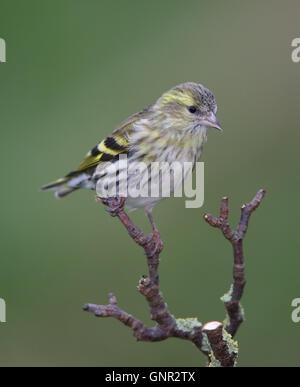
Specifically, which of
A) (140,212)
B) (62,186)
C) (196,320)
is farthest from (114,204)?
(140,212)

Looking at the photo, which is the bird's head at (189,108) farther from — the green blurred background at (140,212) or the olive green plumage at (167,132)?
the green blurred background at (140,212)

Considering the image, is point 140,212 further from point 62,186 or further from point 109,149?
point 109,149

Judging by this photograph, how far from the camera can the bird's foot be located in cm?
296

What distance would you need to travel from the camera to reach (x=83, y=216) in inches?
214

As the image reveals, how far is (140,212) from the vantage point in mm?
5367

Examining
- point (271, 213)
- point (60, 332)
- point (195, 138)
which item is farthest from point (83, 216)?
point (195, 138)

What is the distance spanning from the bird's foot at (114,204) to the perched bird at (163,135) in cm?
69

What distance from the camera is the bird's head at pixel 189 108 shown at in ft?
12.5

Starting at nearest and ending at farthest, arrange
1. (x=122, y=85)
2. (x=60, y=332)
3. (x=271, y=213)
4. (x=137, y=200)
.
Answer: (x=137, y=200), (x=60, y=332), (x=271, y=213), (x=122, y=85)

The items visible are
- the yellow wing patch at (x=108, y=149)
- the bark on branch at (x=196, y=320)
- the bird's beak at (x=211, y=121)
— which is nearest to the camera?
the bark on branch at (x=196, y=320)

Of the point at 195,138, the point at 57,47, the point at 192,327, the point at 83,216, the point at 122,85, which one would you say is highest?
the point at 57,47

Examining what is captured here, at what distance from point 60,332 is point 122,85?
6.19 ft

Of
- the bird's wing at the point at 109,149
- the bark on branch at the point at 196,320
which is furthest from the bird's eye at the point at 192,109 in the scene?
the bark on branch at the point at 196,320

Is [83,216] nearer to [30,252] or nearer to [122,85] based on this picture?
[30,252]
